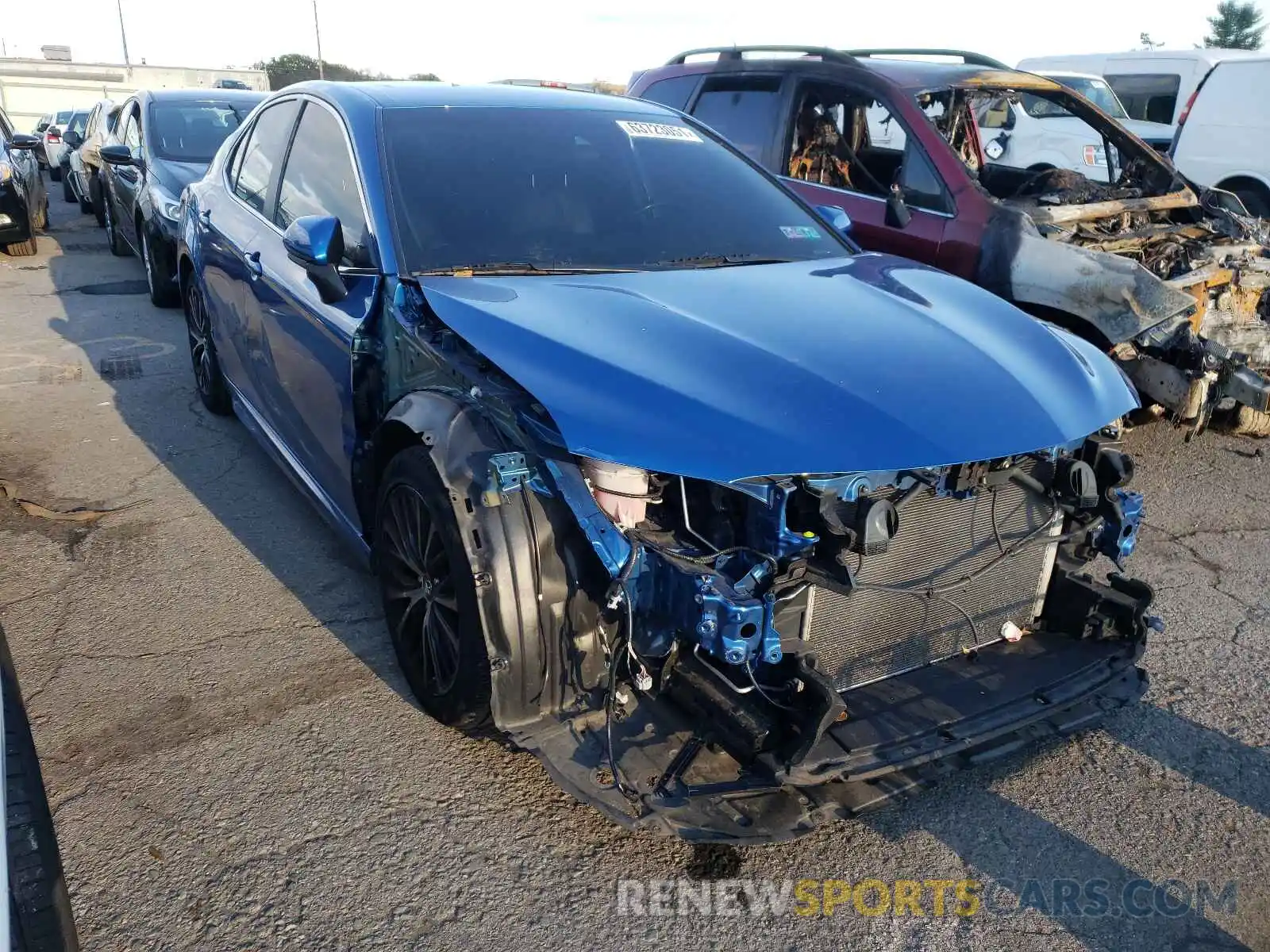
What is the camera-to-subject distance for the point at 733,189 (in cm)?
372

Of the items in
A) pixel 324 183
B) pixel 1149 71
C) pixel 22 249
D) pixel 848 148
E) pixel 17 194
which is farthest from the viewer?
pixel 1149 71

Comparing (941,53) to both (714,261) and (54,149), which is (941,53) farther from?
(54,149)

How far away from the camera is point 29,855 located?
6.15 feet

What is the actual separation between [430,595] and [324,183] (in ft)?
5.33

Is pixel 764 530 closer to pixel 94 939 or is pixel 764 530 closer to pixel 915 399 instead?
pixel 915 399

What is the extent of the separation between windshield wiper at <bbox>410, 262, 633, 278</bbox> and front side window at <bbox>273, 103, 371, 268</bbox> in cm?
26

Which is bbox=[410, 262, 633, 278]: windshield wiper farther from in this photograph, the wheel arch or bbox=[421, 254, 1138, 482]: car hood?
the wheel arch

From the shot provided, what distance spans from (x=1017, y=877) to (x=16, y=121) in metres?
32.5

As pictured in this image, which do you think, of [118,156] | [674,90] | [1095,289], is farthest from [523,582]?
[118,156]

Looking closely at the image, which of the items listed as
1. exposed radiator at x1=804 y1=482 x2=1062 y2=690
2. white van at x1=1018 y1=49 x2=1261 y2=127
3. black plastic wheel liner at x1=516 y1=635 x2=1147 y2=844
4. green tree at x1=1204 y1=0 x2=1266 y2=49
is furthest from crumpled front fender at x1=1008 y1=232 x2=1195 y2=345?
green tree at x1=1204 y1=0 x2=1266 y2=49

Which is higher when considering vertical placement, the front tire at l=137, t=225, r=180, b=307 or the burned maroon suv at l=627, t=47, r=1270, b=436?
the burned maroon suv at l=627, t=47, r=1270, b=436

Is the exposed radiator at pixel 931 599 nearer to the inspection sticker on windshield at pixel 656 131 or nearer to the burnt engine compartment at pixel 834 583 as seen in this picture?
the burnt engine compartment at pixel 834 583

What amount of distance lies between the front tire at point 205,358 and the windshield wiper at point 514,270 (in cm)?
249

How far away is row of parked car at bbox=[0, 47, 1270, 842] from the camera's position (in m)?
2.24
